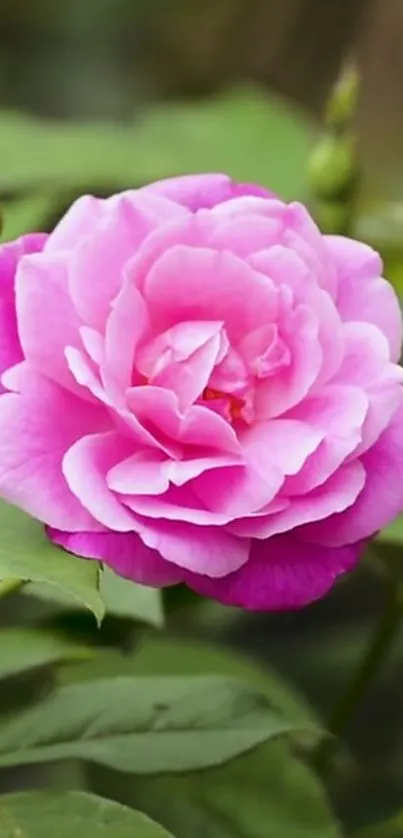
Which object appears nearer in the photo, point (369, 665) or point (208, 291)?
point (208, 291)

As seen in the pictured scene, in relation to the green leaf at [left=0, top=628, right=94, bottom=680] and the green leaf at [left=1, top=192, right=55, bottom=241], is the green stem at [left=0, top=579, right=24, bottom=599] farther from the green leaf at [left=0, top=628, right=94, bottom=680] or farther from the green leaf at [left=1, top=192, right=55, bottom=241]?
the green leaf at [left=1, top=192, right=55, bottom=241]

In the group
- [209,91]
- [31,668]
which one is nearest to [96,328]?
[31,668]

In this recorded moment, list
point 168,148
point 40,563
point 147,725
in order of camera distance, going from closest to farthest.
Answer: point 40,563 → point 147,725 → point 168,148

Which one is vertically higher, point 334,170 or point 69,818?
point 334,170

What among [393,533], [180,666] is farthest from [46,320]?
[180,666]

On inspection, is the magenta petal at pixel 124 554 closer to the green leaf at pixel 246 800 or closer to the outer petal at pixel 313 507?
the outer petal at pixel 313 507

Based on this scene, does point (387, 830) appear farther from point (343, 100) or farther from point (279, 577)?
point (343, 100)

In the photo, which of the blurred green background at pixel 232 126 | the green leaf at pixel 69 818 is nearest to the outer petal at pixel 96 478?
the green leaf at pixel 69 818
